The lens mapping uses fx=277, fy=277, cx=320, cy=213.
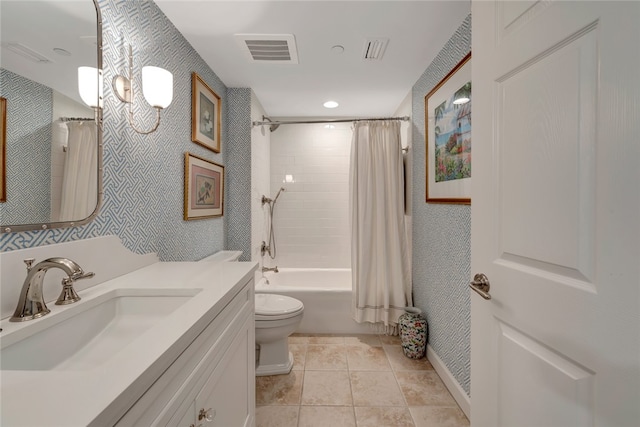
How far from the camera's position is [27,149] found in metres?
0.80

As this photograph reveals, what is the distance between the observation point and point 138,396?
503 mm

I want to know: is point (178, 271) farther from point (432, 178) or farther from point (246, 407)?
point (432, 178)

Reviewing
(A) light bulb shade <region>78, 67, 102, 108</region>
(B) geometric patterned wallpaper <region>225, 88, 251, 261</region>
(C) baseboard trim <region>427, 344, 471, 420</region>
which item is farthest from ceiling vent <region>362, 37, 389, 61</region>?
(C) baseboard trim <region>427, 344, 471, 420</region>

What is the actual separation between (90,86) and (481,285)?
1538 mm

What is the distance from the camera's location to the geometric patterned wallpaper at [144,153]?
44.4 inches

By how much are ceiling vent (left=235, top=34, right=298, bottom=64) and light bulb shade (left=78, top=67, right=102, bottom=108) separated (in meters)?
0.94

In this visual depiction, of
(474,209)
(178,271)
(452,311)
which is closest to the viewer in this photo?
(474,209)

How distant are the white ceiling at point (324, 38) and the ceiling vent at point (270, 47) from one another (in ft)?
0.11

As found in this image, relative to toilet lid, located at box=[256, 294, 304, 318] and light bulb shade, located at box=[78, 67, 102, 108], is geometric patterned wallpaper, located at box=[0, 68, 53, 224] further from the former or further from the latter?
toilet lid, located at box=[256, 294, 304, 318]

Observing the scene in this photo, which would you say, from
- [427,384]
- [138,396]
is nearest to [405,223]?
[427,384]

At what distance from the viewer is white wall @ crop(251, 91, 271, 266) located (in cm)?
262

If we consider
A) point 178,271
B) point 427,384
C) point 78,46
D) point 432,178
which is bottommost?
point 427,384

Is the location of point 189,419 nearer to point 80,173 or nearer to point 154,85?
point 80,173

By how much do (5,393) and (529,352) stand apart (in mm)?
1090
